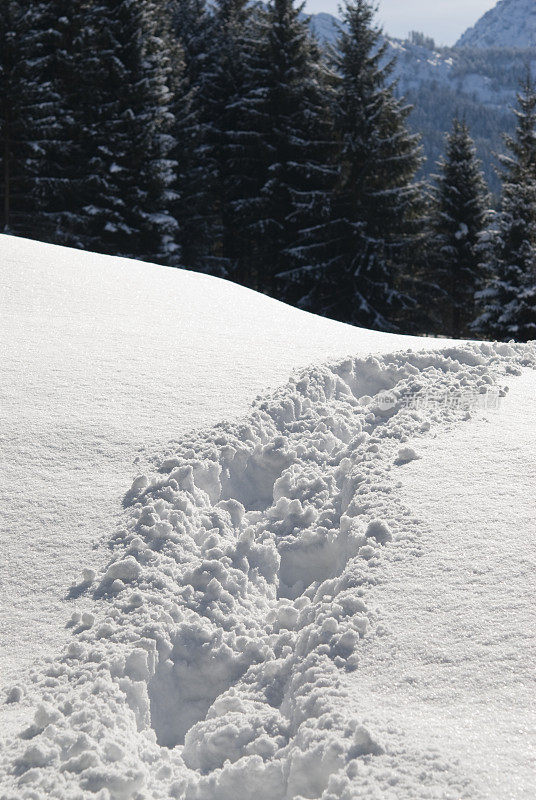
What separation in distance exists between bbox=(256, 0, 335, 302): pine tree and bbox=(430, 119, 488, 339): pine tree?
442cm

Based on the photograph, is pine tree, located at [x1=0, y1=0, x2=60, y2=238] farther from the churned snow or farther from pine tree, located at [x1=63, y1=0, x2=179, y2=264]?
the churned snow

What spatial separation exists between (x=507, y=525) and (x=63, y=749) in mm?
2240

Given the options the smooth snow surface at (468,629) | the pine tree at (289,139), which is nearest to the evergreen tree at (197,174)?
the pine tree at (289,139)

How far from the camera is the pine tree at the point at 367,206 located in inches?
797

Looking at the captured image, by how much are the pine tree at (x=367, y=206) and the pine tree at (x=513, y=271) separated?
92.9 inches

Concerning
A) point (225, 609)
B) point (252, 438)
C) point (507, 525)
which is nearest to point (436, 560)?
point (507, 525)

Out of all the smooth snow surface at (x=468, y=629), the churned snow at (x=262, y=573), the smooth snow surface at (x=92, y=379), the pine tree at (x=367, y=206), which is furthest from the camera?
the pine tree at (x=367, y=206)

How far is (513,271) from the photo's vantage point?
19.7 m

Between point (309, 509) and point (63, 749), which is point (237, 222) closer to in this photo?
point (309, 509)

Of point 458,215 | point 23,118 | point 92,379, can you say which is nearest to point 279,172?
point 458,215

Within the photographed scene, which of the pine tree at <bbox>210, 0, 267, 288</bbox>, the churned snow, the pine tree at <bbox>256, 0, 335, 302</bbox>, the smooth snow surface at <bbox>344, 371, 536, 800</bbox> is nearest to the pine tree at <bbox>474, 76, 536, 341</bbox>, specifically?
the pine tree at <bbox>256, 0, 335, 302</bbox>

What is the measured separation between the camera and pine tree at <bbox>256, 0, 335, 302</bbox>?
69.8 ft

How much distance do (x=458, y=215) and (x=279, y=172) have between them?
6.29m

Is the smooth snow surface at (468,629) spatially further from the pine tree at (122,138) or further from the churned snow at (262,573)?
the pine tree at (122,138)
